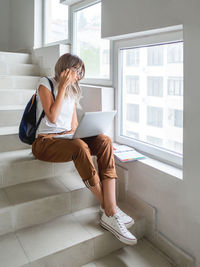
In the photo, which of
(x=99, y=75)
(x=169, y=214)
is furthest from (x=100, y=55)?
(x=169, y=214)

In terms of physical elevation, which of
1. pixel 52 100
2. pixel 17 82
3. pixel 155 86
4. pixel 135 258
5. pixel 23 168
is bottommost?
pixel 135 258

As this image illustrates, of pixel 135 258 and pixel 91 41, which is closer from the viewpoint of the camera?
pixel 135 258

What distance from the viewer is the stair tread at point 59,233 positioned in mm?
1634

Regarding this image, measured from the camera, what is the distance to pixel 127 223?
182cm

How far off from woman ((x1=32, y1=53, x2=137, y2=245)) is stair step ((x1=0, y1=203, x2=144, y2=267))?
116 millimetres

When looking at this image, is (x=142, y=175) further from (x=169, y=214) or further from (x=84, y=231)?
(x=84, y=231)

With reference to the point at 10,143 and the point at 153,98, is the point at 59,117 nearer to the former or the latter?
the point at 10,143

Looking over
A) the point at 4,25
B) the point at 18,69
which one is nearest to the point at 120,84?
the point at 18,69

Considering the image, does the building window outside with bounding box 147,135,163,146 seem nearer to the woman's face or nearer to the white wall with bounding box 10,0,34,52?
the woman's face

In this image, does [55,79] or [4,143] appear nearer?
[55,79]

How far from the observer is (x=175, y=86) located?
1895mm

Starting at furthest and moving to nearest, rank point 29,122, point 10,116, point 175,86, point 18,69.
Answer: point 18,69, point 10,116, point 29,122, point 175,86

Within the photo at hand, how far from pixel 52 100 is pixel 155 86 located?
75 centimetres

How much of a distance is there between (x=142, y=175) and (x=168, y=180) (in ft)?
0.83
